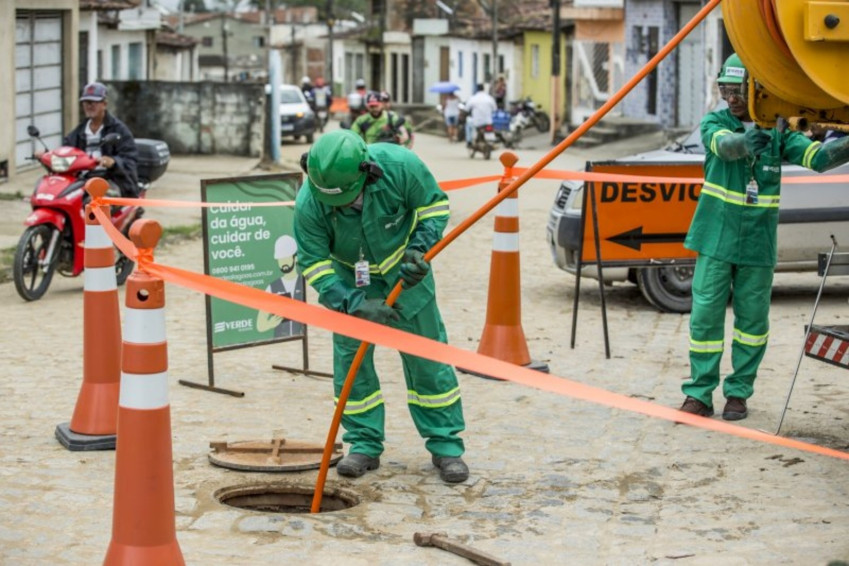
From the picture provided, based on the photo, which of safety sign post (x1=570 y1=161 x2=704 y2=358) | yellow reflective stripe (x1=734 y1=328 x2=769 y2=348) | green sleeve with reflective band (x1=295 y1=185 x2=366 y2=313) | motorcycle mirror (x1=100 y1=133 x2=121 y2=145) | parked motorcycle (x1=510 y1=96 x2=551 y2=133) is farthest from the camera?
parked motorcycle (x1=510 y1=96 x2=551 y2=133)

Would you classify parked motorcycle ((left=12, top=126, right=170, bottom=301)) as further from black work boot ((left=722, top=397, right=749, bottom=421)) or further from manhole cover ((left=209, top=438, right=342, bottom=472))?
black work boot ((left=722, top=397, right=749, bottom=421))

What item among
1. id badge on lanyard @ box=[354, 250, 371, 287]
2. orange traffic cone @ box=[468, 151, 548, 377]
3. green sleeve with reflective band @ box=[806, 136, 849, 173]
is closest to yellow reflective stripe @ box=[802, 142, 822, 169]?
green sleeve with reflective band @ box=[806, 136, 849, 173]

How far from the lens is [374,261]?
6.89m

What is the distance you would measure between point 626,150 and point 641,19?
20.1 ft

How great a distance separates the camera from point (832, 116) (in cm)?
644

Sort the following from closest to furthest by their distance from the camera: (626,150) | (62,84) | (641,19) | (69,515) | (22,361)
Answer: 1. (69,515)
2. (22,361)
3. (62,84)
4. (626,150)
5. (641,19)

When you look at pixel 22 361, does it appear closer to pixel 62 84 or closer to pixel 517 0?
pixel 62 84

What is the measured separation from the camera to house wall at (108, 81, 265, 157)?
29.9 m

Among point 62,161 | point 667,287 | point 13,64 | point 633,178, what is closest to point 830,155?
point 633,178

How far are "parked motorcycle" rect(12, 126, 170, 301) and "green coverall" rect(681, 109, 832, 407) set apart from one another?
577 centimetres

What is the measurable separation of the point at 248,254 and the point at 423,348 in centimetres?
338

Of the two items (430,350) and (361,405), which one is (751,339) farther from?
(430,350)

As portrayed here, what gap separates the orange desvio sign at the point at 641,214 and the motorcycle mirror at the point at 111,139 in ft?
13.0

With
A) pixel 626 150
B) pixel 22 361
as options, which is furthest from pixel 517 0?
pixel 22 361
